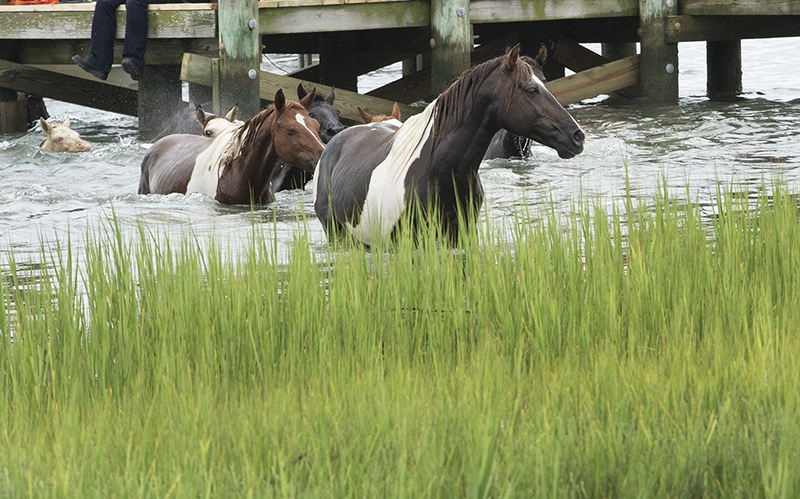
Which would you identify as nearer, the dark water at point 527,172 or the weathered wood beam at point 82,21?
the dark water at point 527,172

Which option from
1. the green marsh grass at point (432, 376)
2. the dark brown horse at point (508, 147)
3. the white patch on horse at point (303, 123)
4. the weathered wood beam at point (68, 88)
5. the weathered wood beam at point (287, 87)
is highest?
the weathered wood beam at point (68, 88)

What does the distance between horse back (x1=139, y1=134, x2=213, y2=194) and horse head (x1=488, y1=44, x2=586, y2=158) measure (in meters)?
3.82

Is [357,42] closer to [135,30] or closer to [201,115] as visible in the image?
[135,30]

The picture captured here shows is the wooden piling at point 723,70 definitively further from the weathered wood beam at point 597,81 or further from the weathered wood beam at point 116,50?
the weathered wood beam at point 116,50

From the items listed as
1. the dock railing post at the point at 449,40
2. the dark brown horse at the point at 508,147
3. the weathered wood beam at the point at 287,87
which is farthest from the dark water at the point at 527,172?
the dock railing post at the point at 449,40

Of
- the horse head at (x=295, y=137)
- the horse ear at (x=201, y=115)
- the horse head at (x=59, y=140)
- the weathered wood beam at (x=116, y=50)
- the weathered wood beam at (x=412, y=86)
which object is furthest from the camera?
the weathered wood beam at (x=412, y=86)

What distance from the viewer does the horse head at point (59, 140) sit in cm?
1104

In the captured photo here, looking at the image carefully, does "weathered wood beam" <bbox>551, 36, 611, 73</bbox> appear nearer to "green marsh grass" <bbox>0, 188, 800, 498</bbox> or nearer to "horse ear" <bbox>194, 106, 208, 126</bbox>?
"horse ear" <bbox>194, 106, 208, 126</bbox>

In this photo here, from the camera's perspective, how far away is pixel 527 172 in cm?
851

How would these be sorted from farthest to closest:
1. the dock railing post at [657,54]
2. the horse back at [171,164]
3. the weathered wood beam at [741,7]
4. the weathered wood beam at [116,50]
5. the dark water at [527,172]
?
the dock railing post at [657,54], the weathered wood beam at [741,7], the weathered wood beam at [116,50], the horse back at [171,164], the dark water at [527,172]

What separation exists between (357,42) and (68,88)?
4.21 m

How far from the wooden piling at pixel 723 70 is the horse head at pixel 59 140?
31.3 feet

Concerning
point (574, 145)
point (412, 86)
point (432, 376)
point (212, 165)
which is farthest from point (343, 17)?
point (432, 376)

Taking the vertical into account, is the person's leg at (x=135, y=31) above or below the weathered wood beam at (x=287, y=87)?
above
